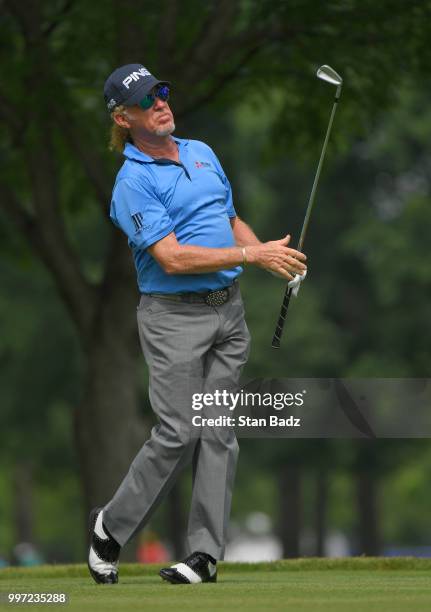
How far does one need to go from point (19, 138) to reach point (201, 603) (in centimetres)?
935

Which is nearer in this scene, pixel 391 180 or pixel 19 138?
pixel 19 138

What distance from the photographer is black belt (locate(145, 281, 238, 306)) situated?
7.18 metres

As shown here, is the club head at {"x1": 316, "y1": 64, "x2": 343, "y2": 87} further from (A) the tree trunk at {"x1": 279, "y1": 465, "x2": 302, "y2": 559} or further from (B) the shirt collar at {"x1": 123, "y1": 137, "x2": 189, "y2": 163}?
(A) the tree trunk at {"x1": 279, "y1": 465, "x2": 302, "y2": 559}

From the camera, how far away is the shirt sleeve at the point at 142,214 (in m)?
7.00

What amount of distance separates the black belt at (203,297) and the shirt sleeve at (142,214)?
252 millimetres

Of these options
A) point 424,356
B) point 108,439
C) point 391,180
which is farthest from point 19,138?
point 391,180

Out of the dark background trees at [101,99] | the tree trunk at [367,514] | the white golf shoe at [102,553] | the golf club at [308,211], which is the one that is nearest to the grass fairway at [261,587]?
the white golf shoe at [102,553]

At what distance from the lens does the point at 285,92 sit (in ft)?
54.6

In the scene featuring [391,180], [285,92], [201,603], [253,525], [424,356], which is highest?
[253,525]

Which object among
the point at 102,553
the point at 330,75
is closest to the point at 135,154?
the point at 330,75

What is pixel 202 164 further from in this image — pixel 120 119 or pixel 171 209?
pixel 120 119

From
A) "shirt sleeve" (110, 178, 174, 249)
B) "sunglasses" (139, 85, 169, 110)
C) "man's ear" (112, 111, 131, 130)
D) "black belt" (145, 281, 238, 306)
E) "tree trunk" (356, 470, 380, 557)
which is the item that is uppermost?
"tree trunk" (356, 470, 380, 557)

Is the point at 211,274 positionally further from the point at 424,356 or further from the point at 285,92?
the point at 424,356

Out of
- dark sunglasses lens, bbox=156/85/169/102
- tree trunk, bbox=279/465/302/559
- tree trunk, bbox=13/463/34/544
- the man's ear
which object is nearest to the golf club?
dark sunglasses lens, bbox=156/85/169/102
